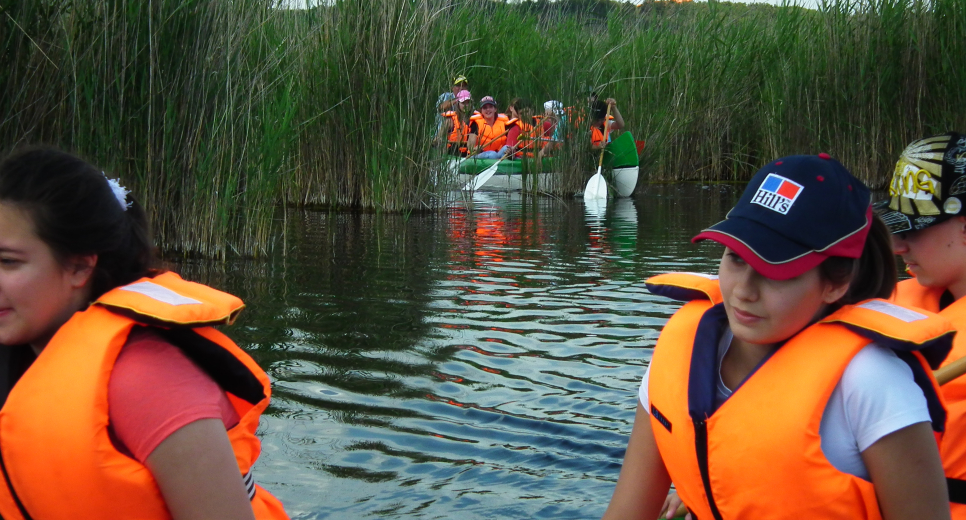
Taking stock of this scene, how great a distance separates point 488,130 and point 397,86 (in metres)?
4.51

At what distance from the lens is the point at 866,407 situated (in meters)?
1.63

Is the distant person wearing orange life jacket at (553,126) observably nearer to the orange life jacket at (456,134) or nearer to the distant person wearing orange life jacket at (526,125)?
the distant person wearing orange life jacket at (526,125)

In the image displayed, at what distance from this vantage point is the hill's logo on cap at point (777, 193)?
1.71m

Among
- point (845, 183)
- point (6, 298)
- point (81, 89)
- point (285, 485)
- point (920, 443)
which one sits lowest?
point (285, 485)

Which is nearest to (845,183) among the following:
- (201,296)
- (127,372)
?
(201,296)

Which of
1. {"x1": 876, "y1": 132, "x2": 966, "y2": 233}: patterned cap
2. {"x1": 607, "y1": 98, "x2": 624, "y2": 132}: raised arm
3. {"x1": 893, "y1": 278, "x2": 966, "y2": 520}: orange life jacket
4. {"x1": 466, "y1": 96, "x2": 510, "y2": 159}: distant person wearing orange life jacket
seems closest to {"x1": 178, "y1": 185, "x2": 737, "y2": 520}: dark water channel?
{"x1": 893, "y1": 278, "x2": 966, "y2": 520}: orange life jacket

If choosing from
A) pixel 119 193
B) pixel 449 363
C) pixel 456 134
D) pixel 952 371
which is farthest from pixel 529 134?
pixel 119 193

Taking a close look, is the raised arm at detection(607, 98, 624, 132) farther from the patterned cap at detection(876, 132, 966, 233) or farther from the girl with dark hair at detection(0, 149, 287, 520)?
the girl with dark hair at detection(0, 149, 287, 520)

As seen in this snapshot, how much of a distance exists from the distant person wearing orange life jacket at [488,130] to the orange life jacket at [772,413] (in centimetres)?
1158

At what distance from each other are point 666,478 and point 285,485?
1.66 m

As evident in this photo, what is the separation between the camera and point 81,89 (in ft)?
18.4

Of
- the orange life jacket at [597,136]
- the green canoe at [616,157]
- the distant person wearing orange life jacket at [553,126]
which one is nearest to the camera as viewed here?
the distant person wearing orange life jacket at [553,126]

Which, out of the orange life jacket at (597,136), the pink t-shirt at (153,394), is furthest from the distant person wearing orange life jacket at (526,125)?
the pink t-shirt at (153,394)

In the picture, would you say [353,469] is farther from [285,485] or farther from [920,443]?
[920,443]
